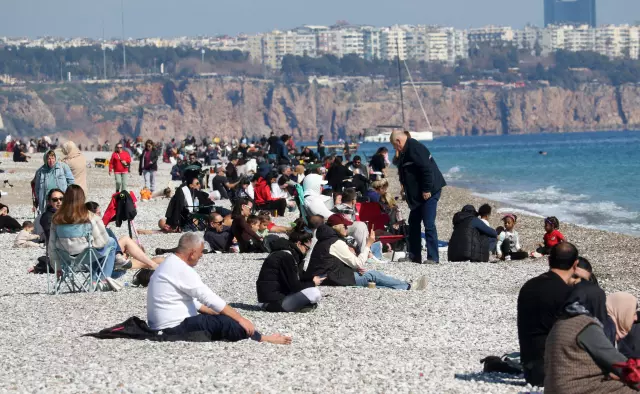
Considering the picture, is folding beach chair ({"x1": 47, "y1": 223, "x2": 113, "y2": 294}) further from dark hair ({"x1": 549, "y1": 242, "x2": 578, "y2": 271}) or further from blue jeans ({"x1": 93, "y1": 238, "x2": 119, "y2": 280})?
dark hair ({"x1": 549, "y1": 242, "x2": 578, "y2": 271})

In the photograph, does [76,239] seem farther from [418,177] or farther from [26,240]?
[26,240]

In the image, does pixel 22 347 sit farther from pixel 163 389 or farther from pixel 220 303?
pixel 163 389

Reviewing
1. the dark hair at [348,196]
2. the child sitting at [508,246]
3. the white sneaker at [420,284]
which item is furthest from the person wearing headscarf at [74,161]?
the white sneaker at [420,284]

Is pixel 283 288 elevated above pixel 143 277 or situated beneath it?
elevated above

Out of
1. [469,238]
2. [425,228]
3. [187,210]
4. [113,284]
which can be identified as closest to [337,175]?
[187,210]

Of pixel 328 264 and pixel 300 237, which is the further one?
pixel 328 264

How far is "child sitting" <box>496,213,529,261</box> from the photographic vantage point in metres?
15.2

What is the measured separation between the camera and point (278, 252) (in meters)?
10.2

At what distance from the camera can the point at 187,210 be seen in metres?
19.0

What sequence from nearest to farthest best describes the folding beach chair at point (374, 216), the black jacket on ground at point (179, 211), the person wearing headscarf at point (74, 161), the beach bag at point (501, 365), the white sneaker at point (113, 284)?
the beach bag at point (501, 365) → the white sneaker at point (113, 284) → the folding beach chair at point (374, 216) → the person wearing headscarf at point (74, 161) → the black jacket on ground at point (179, 211)

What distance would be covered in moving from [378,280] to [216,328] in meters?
3.31

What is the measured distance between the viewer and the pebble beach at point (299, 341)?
7383mm

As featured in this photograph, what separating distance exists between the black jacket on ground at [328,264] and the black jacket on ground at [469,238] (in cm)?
320

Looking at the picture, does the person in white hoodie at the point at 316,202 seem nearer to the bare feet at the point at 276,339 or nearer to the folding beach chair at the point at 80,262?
the folding beach chair at the point at 80,262
